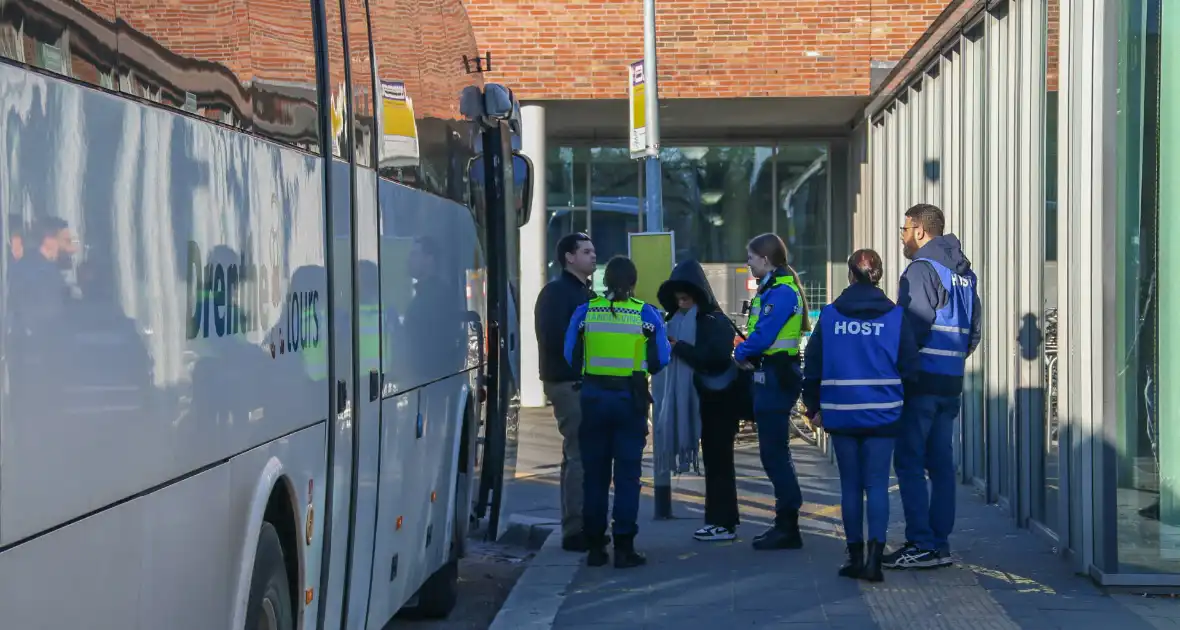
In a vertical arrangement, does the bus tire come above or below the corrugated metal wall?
below

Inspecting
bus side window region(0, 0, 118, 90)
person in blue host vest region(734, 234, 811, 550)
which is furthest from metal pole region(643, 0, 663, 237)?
bus side window region(0, 0, 118, 90)

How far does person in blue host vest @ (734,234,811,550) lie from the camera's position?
8.84m

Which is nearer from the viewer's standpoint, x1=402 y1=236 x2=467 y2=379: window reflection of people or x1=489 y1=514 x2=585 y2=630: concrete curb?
x1=402 y1=236 x2=467 y2=379: window reflection of people

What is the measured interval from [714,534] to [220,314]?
6.27 m

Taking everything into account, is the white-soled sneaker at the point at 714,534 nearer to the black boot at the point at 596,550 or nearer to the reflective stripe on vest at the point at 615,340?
the black boot at the point at 596,550

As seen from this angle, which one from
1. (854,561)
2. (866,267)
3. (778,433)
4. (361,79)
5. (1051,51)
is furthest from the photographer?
(1051,51)

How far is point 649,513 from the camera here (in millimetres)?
11250

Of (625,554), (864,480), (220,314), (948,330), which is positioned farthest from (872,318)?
(220,314)

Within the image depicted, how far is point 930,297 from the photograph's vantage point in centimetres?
824

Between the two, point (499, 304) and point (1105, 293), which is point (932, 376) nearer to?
point (1105, 293)

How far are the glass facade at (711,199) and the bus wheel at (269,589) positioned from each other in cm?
2097

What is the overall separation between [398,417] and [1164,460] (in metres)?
4.11

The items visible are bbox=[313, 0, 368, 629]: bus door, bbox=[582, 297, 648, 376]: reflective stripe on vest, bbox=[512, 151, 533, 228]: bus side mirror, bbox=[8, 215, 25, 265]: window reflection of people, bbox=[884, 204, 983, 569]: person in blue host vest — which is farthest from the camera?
bbox=[512, 151, 533, 228]: bus side mirror

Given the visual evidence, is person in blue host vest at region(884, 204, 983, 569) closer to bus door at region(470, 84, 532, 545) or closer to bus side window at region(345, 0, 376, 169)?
bus door at region(470, 84, 532, 545)
